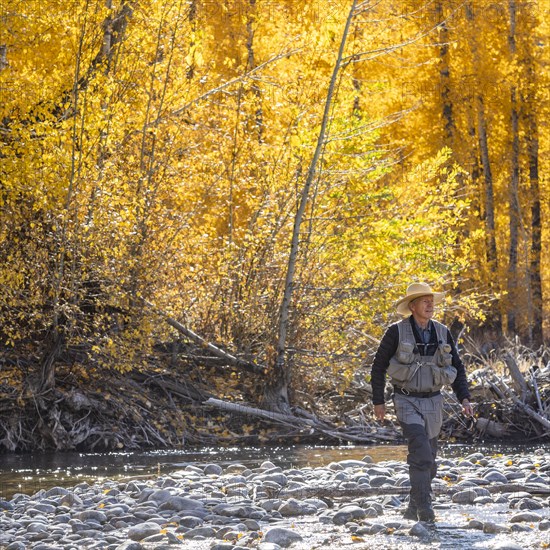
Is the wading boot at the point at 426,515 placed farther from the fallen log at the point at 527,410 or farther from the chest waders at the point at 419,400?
the fallen log at the point at 527,410

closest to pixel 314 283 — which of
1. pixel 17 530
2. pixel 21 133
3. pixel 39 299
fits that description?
pixel 39 299

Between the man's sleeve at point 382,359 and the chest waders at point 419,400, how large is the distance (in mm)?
38

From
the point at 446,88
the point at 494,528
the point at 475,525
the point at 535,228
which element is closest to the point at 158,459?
the point at 475,525

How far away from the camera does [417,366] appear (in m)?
7.78

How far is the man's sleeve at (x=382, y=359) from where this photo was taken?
782 centimetres

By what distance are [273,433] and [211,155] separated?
13.0ft

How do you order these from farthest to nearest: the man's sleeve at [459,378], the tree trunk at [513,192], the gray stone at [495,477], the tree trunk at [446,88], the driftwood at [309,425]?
the tree trunk at [513,192] < the tree trunk at [446,88] < the driftwood at [309,425] < the gray stone at [495,477] < the man's sleeve at [459,378]

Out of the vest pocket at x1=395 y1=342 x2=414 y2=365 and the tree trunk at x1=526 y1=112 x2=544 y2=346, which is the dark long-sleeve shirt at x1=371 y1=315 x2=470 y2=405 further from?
the tree trunk at x1=526 y1=112 x2=544 y2=346

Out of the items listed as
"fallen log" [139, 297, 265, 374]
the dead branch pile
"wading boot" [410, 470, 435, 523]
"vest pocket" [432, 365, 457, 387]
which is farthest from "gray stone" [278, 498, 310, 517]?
"fallen log" [139, 297, 265, 374]

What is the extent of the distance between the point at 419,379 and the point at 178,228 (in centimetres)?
727

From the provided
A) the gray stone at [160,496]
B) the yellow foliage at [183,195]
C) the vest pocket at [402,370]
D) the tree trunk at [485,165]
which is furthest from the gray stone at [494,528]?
the tree trunk at [485,165]

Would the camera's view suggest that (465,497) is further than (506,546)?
Yes

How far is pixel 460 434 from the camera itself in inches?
567

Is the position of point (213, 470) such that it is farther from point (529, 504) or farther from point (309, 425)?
point (309, 425)
